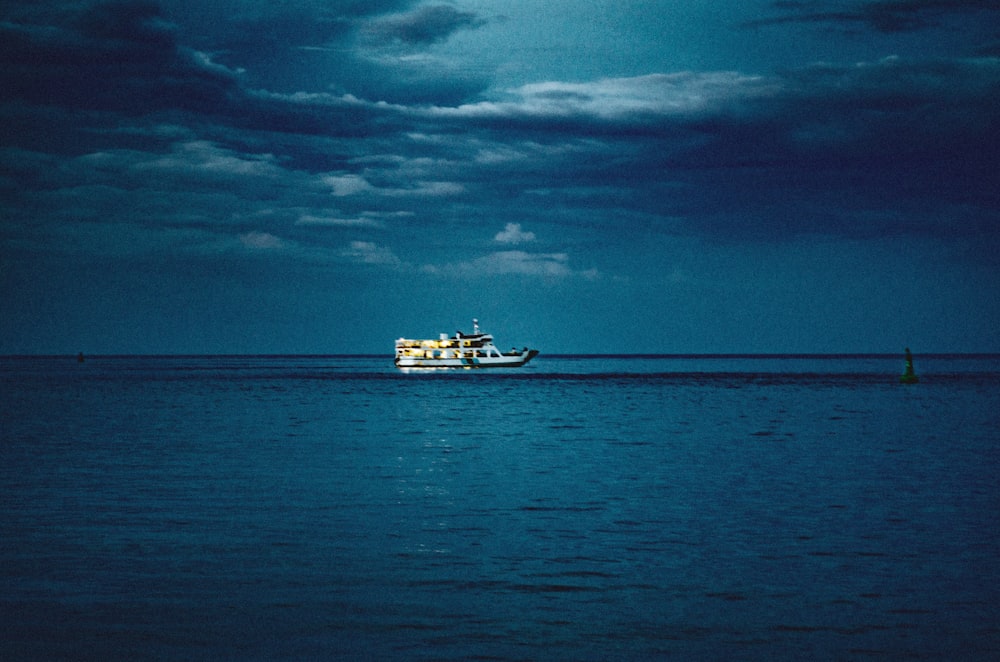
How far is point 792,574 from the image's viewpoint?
54.6 feet

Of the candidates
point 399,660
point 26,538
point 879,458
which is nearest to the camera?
point 399,660

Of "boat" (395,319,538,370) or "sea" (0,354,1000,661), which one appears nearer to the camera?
"sea" (0,354,1000,661)

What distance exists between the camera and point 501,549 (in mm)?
18953

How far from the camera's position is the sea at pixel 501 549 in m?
13.0

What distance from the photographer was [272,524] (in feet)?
71.6

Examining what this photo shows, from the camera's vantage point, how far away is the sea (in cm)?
1305

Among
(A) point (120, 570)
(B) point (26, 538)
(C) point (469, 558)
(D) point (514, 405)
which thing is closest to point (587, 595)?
(C) point (469, 558)

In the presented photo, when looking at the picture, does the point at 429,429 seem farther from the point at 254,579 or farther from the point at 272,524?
the point at 254,579

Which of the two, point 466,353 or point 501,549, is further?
point 466,353

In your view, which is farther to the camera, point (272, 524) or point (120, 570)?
point (272, 524)

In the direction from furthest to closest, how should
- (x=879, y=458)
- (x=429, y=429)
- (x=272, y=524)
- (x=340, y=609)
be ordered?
1. (x=429, y=429)
2. (x=879, y=458)
3. (x=272, y=524)
4. (x=340, y=609)

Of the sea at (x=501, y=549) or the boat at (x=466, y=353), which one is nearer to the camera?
the sea at (x=501, y=549)

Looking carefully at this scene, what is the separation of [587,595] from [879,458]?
23.7 meters

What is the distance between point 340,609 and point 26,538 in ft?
29.6
